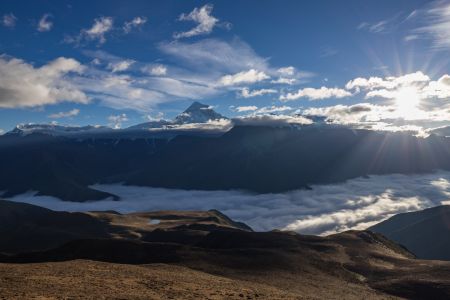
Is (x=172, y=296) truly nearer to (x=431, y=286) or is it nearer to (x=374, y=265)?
(x=431, y=286)

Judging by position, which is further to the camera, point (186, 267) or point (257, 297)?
point (186, 267)

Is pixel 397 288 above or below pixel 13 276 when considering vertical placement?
below

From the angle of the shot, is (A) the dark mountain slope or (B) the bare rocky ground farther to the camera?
(A) the dark mountain slope

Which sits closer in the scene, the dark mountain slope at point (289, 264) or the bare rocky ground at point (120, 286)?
the bare rocky ground at point (120, 286)

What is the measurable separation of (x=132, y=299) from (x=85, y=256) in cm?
5005

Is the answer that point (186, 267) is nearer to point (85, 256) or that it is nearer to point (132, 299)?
point (85, 256)

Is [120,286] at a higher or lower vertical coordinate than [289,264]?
higher

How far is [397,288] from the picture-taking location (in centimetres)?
6912

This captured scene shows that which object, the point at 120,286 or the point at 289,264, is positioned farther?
the point at 289,264

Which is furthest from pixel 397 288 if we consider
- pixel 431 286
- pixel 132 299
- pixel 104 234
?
pixel 104 234

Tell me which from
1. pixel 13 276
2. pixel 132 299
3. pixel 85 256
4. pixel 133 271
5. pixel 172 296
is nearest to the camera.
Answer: pixel 132 299

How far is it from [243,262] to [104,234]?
391 ft

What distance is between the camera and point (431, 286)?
68312mm

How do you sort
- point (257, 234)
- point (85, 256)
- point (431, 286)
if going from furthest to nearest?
point (257, 234), point (85, 256), point (431, 286)
